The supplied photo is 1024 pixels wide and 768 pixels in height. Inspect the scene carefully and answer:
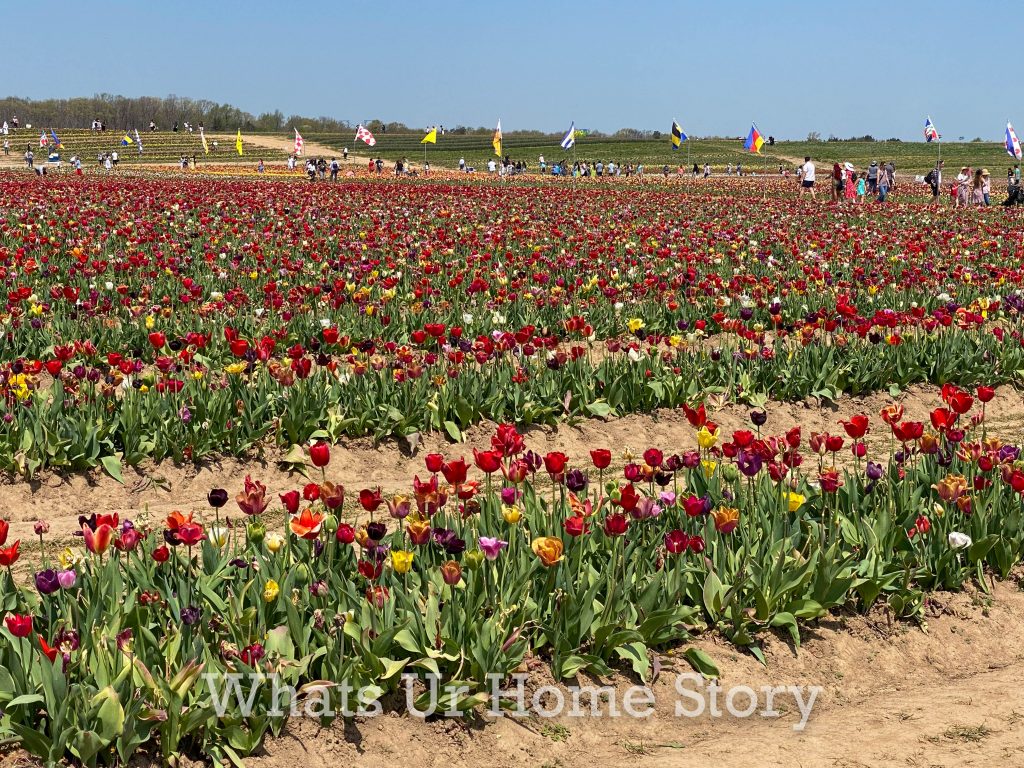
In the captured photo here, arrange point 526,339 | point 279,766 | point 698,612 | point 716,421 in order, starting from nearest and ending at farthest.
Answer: point 279,766 → point 698,612 → point 526,339 → point 716,421

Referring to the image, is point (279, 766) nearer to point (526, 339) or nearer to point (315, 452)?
point (315, 452)

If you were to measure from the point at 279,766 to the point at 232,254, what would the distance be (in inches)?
494

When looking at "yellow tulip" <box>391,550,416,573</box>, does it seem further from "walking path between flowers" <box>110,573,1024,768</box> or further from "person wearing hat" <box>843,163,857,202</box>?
"person wearing hat" <box>843,163,857,202</box>

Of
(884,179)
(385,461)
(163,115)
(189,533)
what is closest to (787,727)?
(189,533)

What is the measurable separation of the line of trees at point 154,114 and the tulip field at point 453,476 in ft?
480

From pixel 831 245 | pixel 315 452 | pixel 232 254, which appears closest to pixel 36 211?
pixel 232 254

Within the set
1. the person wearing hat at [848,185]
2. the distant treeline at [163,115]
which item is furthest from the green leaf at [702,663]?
the distant treeline at [163,115]

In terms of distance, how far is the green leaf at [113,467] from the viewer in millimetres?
7191

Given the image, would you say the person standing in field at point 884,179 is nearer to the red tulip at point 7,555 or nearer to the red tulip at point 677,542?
the red tulip at point 677,542

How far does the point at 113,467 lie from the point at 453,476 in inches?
143

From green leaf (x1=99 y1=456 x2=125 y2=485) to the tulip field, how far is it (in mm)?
33

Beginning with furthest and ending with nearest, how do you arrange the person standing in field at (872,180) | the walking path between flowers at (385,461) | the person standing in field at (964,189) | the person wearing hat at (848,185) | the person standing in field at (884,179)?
1. the person standing in field at (872,180)
2. the person wearing hat at (848,185)
3. the person standing in field at (884,179)
4. the person standing in field at (964,189)
5. the walking path between flowers at (385,461)

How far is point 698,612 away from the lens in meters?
4.85

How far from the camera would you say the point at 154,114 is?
163 metres
